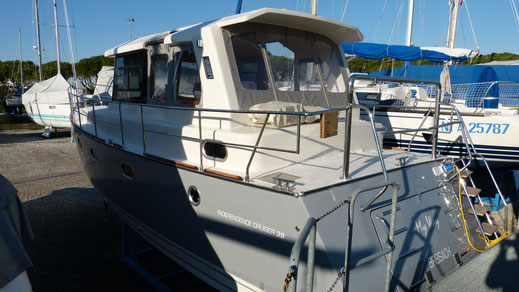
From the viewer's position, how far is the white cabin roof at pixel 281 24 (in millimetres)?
3432

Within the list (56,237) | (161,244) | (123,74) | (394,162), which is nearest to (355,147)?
(394,162)

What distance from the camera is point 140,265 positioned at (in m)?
4.34

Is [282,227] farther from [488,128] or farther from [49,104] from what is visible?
[49,104]

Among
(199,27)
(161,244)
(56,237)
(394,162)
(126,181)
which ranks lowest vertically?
(56,237)

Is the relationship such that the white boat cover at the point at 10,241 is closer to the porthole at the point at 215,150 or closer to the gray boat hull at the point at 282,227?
the gray boat hull at the point at 282,227

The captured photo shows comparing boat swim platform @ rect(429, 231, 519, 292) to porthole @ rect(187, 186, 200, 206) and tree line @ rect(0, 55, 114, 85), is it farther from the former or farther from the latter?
tree line @ rect(0, 55, 114, 85)

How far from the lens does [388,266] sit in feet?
7.86

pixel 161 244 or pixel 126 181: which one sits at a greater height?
pixel 126 181

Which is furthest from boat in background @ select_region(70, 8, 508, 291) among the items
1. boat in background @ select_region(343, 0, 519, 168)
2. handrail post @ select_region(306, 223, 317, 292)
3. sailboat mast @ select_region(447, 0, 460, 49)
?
sailboat mast @ select_region(447, 0, 460, 49)

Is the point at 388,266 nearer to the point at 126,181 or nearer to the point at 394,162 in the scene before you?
the point at 394,162

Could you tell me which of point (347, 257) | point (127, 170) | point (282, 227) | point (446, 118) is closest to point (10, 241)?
point (282, 227)

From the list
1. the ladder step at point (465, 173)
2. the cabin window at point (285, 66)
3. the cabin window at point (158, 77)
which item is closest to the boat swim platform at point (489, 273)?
the ladder step at point (465, 173)

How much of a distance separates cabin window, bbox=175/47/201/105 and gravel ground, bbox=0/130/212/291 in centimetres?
209

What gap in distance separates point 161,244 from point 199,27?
2.41 m
